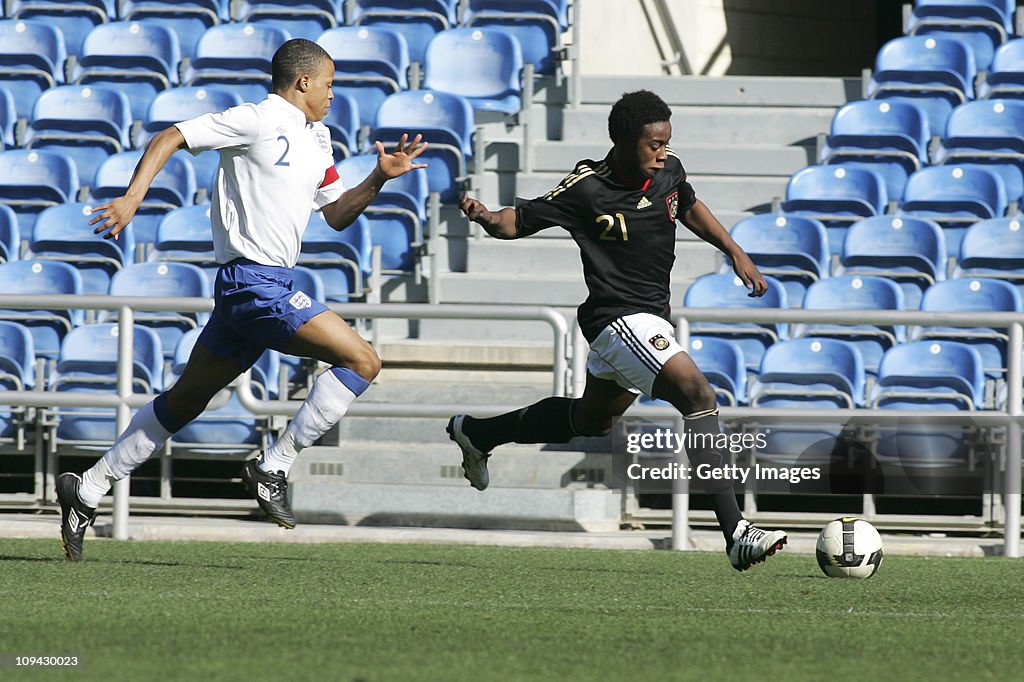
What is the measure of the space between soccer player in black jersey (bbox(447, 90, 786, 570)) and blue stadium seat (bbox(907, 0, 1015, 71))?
23.2 ft

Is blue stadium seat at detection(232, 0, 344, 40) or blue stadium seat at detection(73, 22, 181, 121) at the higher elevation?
blue stadium seat at detection(232, 0, 344, 40)

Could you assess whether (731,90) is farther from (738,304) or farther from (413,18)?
(738,304)

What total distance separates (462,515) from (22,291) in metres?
3.95

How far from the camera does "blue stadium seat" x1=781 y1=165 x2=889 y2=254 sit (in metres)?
11.4

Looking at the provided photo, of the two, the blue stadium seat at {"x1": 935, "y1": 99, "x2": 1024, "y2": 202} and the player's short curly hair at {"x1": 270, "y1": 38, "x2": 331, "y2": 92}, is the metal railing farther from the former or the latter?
the blue stadium seat at {"x1": 935, "y1": 99, "x2": 1024, "y2": 202}

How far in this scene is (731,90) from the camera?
13.5 meters

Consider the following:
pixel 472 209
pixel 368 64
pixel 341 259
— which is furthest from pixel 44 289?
pixel 472 209

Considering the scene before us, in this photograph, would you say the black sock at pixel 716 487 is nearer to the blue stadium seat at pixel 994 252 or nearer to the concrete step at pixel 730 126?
the blue stadium seat at pixel 994 252

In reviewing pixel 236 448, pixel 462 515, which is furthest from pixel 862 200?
pixel 236 448

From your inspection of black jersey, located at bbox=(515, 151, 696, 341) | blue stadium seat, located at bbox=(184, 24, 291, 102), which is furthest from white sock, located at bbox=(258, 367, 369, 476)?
blue stadium seat, located at bbox=(184, 24, 291, 102)

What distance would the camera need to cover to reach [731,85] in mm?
13453

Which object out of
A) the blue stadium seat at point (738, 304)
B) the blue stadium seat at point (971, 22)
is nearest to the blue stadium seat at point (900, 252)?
the blue stadium seat at point (738, 304)

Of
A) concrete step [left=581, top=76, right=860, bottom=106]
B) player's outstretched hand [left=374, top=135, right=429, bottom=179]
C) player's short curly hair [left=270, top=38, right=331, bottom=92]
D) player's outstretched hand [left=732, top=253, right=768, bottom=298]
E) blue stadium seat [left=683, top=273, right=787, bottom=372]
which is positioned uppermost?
concrete step [left=581, top=76, right=860, bottom=106]

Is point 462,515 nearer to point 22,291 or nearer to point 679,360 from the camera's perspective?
point 679,360
